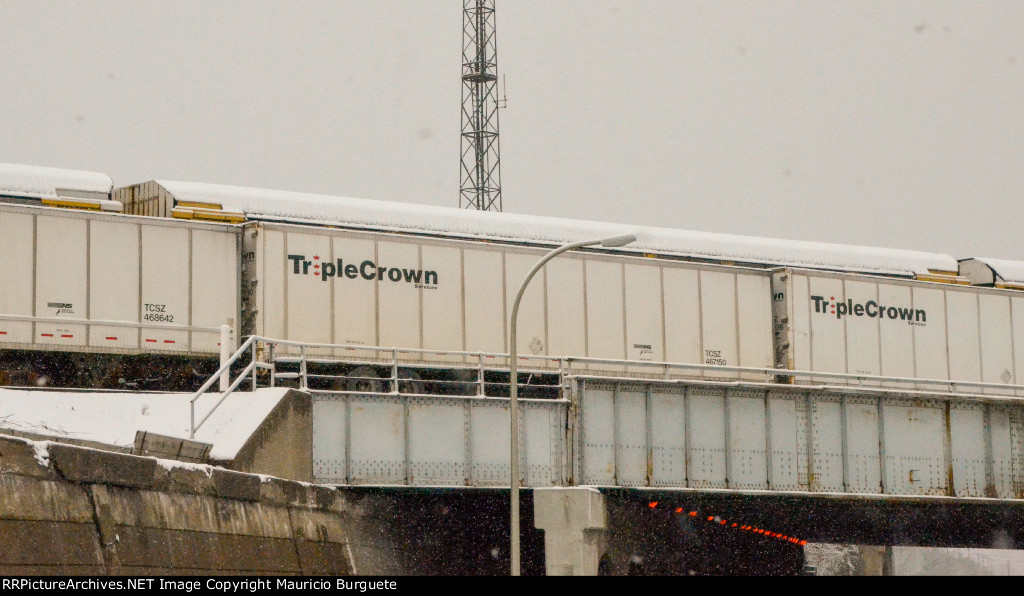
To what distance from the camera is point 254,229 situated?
104ft

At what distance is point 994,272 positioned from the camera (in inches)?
1725

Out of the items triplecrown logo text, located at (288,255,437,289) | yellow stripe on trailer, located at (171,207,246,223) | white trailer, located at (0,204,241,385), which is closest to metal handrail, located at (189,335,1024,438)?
white trailer, located at (0,204,241,385)

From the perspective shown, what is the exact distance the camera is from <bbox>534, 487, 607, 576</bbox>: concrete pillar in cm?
2733

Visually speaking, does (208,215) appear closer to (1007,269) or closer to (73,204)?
(73,204)

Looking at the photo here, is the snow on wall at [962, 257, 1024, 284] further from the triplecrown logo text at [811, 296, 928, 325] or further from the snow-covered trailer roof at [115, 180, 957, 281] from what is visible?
the triplecrown logo text at [811, 296, 928, 325]

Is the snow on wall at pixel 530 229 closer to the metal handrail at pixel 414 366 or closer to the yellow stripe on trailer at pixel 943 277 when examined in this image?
the yellow stripe on trailer at pixel 943 277

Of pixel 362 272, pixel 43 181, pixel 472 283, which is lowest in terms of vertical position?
pixel 472 283

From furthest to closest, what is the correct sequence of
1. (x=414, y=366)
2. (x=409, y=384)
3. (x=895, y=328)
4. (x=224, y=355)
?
(x=895, y=328) < (x=409, y=384) < (x=414, y=366) < (x=224, y=355)

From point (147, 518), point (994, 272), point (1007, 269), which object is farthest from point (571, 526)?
point (1007, 269)

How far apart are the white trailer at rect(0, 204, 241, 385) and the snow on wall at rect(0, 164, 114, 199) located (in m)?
1.03

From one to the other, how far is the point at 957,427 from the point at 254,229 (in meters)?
16.1

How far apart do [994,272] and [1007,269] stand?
0.67m

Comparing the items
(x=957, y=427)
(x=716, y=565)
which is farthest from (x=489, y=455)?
(x=957, y=427)
